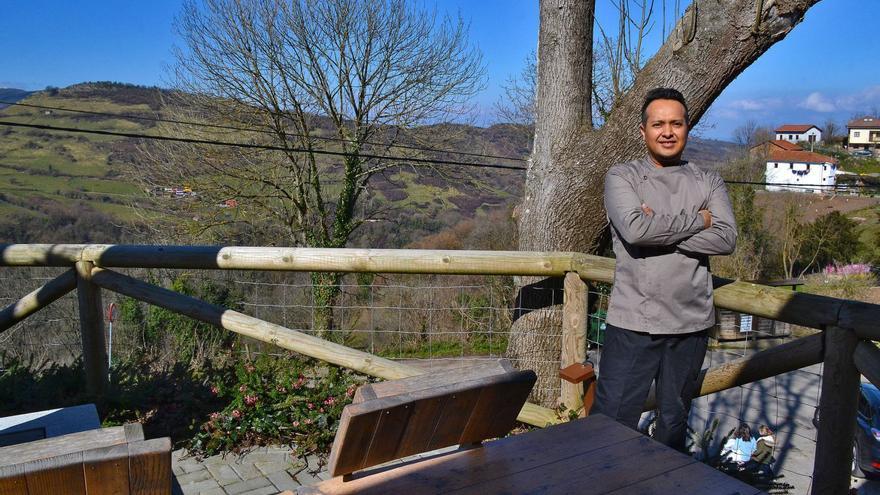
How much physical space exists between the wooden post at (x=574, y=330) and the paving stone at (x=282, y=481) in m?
1.37

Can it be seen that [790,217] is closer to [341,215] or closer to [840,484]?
[341,215]

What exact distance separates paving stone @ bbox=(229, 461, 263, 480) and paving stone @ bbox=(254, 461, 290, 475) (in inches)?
0.9

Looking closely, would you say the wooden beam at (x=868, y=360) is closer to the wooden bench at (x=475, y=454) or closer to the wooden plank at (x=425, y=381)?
the wooden bench at (x=475, y=454)

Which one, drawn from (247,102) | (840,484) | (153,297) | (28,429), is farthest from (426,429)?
(247,102)

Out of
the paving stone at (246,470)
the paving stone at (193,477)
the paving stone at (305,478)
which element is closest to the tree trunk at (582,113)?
the paving stone at (305,478)

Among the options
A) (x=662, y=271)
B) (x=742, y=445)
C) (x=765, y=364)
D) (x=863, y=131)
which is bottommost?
(x=742, y=445)

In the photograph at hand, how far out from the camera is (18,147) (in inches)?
1447

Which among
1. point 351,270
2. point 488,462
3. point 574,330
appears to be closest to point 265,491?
point 351,270

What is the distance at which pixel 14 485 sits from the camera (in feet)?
3.54

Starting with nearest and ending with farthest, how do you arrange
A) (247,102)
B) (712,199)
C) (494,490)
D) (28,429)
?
(494,490) → (28,429) → (712,199) → (247,102)

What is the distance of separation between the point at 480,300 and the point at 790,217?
1739 cm

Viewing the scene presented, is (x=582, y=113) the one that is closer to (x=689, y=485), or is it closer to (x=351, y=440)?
(x=689, y=485)

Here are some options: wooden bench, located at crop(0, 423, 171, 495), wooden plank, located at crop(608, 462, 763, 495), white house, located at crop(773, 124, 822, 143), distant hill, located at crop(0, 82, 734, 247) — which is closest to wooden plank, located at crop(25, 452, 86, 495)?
wooden bench, located at crop(0, 423, 171, 495)

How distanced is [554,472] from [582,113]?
9.25ft
